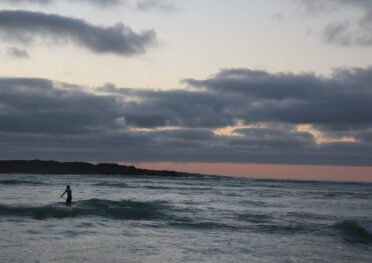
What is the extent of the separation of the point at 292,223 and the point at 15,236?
16516mm

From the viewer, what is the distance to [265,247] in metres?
15.8

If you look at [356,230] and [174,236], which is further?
[356,230]

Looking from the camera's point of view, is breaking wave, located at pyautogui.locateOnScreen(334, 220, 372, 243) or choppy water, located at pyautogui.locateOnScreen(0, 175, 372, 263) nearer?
choppy water, located at pyautogui.locateOnScreen(0, 175, 372, 263)

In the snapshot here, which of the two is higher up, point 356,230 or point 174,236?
point 356,230

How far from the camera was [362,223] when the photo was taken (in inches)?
874

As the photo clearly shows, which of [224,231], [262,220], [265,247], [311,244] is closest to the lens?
[265,247]

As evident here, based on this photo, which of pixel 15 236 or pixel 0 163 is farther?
pixel 0 163

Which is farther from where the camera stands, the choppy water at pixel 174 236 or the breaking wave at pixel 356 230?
the breaking wave at pixel 356 230

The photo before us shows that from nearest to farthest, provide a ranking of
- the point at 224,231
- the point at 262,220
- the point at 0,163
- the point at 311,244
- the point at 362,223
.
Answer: the point at 311,244 → the point at 224,231 → the point at 362,223 → the point at 262,220 → the point at 0,163

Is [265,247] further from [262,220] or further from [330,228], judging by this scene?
[262,220]

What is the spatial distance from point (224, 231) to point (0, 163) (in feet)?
636

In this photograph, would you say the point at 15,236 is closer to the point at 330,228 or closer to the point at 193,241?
the point at 193,241

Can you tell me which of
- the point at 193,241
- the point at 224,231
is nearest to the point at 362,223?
the point at 224,231

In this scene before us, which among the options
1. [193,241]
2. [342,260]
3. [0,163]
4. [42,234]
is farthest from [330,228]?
[0,163]
